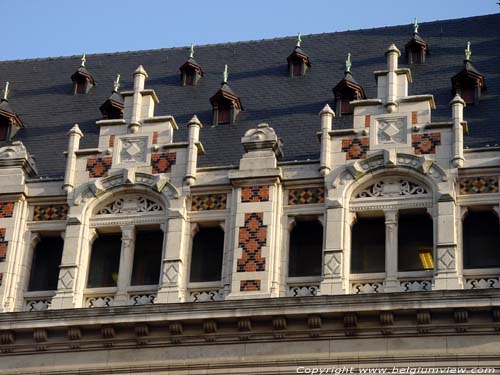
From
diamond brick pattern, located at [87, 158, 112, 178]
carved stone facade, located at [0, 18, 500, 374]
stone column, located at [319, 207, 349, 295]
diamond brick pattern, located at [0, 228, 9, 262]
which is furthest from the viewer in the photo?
diamond brick pattern, located at [87, 158, 112, 178]

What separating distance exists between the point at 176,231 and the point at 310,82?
8.91 m

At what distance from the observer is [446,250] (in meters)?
37.6

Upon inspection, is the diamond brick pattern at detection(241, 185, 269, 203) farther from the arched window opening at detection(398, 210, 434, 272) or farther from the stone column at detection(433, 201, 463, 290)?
the stone column at detection(433, 201, 463, 290)

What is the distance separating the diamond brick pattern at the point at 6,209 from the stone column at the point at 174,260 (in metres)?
4.35

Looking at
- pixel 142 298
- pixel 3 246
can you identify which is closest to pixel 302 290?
pixel 142 298

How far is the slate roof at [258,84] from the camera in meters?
43.1

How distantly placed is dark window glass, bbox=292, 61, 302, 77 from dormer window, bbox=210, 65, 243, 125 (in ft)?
9.35

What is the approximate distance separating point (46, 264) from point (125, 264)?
2339 mm

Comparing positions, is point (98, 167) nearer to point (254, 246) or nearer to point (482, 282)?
point (254, 246)

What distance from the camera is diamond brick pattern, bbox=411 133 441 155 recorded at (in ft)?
129

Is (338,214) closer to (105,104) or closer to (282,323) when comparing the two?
(282,323)

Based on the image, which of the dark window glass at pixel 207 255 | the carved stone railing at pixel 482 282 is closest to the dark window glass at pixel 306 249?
the dark window glass at pixel 207 255

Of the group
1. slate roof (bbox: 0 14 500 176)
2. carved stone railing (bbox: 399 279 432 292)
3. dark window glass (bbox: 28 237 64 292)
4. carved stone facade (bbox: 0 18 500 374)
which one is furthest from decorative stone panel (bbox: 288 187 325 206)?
dark window glass (bbox: 28 237 64 292)

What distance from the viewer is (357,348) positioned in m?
36.5
